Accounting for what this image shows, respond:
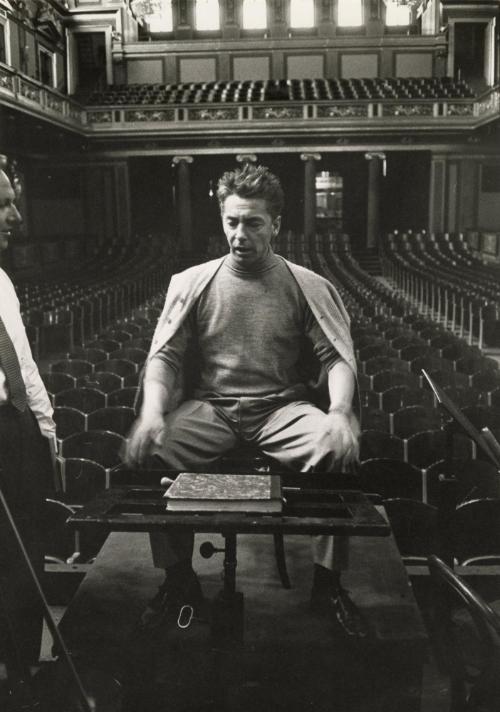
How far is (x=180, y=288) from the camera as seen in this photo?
2947 mm

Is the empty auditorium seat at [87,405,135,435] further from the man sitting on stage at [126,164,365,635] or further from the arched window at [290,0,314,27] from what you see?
the arched window at [290,0,314,27]

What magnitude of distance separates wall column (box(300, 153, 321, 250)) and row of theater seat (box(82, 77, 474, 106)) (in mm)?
1528

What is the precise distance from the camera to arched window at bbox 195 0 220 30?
934 inches

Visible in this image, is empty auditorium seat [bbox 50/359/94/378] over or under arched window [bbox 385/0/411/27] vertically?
under

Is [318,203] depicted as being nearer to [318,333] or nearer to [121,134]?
[121,134]

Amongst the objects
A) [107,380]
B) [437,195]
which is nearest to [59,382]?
[107,380]

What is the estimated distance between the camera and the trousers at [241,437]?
8.09ft

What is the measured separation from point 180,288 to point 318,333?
0.57m

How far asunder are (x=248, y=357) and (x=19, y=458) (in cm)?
94

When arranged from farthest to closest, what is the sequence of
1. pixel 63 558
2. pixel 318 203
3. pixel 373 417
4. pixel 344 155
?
pixel 318 203
pixel 344 155
pixel 373 417
pixel 63 558

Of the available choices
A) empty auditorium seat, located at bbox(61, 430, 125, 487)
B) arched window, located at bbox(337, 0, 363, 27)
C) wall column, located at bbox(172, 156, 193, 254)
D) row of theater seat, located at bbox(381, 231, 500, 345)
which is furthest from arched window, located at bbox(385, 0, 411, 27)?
empty auditorium seat, located at bbox(61, 430, 125, 487)

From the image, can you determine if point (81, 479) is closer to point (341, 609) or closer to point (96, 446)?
point (96, 446)

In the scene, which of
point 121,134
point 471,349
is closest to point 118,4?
point 121,134

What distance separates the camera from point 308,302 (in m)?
2.89
